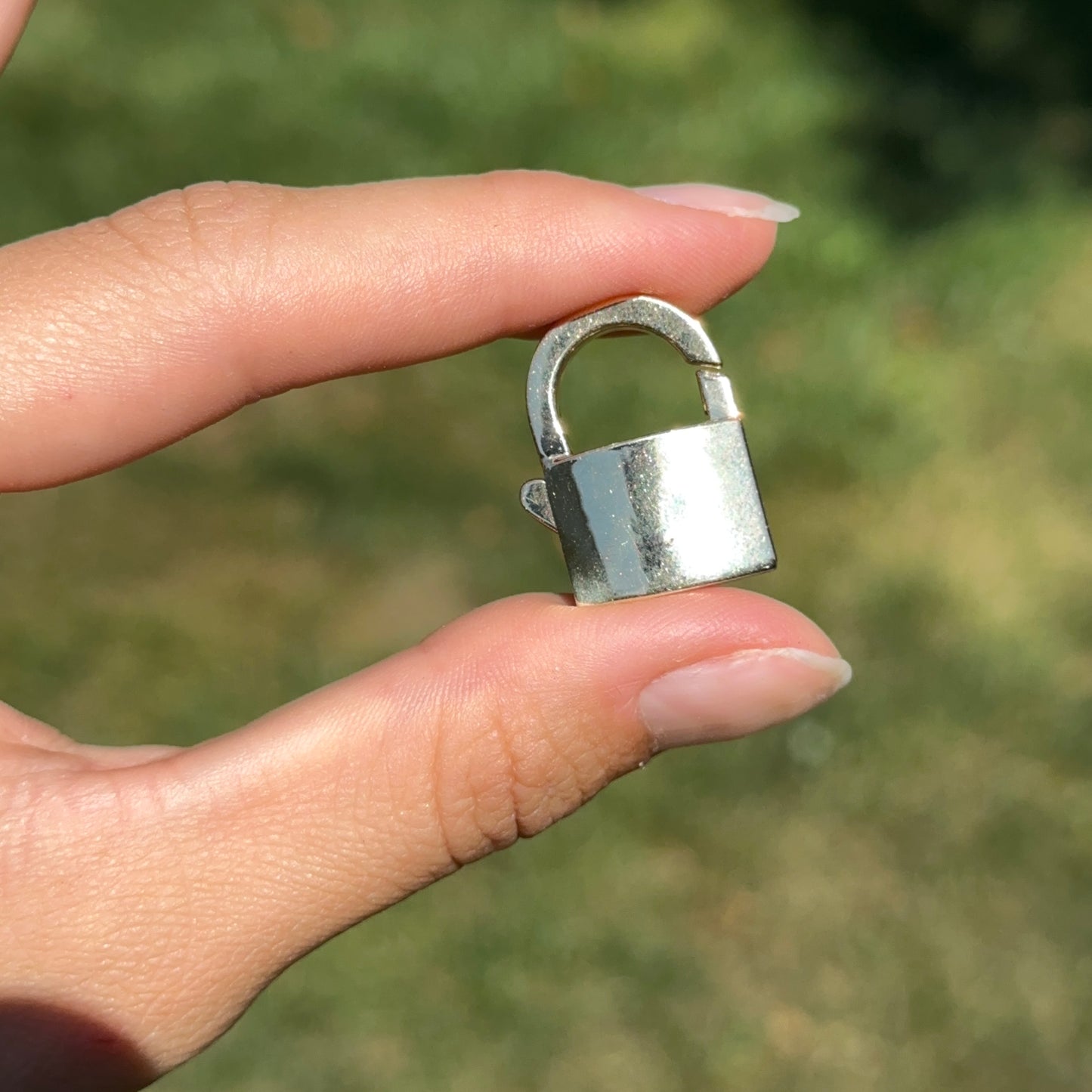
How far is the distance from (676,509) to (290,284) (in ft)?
3.22

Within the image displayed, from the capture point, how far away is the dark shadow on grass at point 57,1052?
200 centimetres

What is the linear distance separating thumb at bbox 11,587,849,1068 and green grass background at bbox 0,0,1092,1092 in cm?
144

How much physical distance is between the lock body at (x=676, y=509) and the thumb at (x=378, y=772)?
6 cm

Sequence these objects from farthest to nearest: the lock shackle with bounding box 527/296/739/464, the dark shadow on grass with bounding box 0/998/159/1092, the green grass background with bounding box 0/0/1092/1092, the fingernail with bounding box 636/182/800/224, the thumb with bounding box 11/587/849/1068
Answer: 1. the green grass background with bounding box 0/0/1092/1092
2. the fingernail with bounding box 636/182/800/224
3. the lock shackle with bounding box 527/296/739/464
4. the thumb with bounding box 11/587/849/1068
5. the dark shadow on grass with bounding box 0/998/159/1092

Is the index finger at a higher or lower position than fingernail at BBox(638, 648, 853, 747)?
higher

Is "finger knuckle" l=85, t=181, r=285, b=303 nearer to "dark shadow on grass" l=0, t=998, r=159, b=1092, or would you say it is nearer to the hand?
the hand

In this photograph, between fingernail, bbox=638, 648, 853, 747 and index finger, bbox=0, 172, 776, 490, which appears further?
index finger, bbox=0, 172, 776, 490

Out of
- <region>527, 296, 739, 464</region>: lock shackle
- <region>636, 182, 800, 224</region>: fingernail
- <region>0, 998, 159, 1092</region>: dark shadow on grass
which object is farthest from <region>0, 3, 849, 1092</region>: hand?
<region>636, 182, 800, 224</region>: fingernail

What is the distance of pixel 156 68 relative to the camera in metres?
5.30

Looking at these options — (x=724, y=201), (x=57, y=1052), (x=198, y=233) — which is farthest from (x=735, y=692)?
(x=198, y=233)

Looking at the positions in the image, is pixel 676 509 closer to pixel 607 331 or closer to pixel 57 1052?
pixel 607 331

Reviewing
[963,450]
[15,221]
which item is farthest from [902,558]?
[15,221]

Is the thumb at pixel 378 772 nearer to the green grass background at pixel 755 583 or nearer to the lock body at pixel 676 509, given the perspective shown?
the lock body at pixel 676 509

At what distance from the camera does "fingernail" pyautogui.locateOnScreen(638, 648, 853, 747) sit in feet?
7.14
